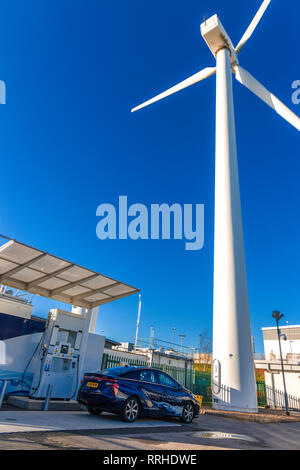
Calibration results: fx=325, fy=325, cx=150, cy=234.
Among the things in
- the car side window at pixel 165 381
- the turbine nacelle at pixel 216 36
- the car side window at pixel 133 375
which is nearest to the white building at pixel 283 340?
the turbine nacelle at pixel 216 36

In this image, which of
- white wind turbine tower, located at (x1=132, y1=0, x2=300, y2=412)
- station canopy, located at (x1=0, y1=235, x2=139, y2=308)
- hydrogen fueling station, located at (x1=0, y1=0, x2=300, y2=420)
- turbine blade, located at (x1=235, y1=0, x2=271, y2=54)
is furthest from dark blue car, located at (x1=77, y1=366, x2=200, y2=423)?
turbine blade, located at (x1=235, y1=0, x2=271, y2=54)

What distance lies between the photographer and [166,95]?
906 inches

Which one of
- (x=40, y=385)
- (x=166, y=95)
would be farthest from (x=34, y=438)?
(x=166, y=95)

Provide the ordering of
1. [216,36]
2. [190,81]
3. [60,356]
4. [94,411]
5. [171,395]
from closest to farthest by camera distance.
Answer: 1. [94,411]
2. [171,395]
3. [60,356]
4. [216,36]
5. [190,81]

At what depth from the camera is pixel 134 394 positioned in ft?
27.2

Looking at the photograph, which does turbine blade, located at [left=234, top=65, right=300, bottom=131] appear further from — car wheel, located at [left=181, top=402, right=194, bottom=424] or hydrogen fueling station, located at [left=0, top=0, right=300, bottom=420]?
car wheel, located at [left=181, top=402, right=194, bottom=424]

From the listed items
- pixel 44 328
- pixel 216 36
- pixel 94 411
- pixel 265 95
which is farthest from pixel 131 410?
pixel 216 36

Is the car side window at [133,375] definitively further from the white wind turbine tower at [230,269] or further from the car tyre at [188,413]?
the white wind turbine tower at [230,269]

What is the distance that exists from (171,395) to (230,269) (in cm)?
677

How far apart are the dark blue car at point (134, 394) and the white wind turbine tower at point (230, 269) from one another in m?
3.66

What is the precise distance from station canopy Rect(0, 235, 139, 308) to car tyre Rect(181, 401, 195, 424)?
4544 mm

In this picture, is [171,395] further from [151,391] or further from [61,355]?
[61,355]

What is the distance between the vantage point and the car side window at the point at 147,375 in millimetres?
9057

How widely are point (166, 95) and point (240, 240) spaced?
43.0 feet
